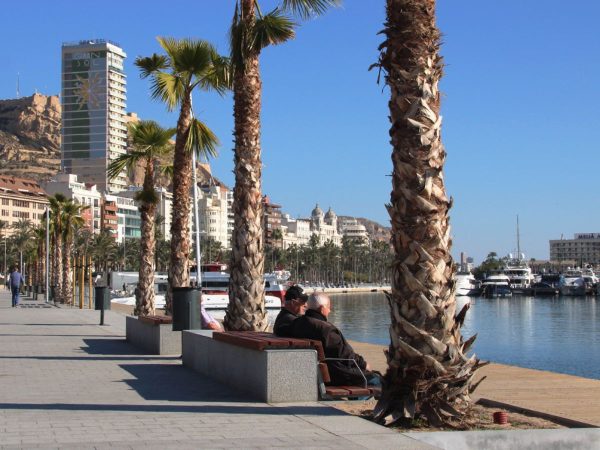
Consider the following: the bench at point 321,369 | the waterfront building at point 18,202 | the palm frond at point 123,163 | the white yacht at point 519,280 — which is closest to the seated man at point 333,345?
the bench at point 321,369

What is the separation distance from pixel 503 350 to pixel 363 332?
10332 mm

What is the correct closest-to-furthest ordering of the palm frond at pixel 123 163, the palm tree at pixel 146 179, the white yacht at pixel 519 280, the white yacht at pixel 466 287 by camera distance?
1. the palm frond at pixel 123 163
2. the palm tree at pixel 146 179
3. the white yacht at pixel 466 287
4. the white yacht at pixel 519 280

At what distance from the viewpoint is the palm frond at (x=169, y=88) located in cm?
2108

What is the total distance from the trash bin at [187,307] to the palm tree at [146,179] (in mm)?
9406

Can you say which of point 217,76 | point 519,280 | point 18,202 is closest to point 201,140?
point 217,76

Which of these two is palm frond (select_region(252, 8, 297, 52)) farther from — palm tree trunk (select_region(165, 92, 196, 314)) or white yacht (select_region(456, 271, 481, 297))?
white yacht (select_region(456, 271, 481, 297))

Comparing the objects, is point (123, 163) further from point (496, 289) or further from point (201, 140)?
point (496, 289)

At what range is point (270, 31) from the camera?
1507 cm

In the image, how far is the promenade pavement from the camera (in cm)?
719

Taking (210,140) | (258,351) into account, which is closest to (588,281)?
(210,140)

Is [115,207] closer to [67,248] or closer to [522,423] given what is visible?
[67,248]

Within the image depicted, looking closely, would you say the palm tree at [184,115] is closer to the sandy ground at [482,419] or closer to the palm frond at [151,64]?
the palm frond at [151,64]

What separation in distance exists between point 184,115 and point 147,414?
42.2 ft

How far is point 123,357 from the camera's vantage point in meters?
15.6
